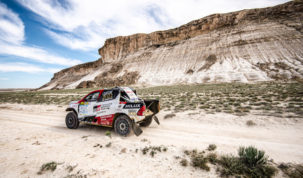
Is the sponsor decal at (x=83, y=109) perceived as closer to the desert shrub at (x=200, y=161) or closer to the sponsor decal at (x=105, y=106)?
the sponsor decal at (x=105, y=106)

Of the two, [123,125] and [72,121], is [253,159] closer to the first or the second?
[123,125]

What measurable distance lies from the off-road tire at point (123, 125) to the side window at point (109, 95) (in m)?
0.95

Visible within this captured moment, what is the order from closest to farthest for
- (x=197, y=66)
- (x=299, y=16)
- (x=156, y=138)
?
(x=156, y=138), (x=299, y=16), (x=197, y=66)

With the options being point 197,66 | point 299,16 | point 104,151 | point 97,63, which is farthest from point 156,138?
point 97,63

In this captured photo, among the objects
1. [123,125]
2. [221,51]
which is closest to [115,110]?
[123,125]

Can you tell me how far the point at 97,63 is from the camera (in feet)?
304

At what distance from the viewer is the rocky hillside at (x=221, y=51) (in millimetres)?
36625

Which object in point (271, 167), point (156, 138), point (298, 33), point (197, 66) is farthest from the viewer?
point (197, 66)

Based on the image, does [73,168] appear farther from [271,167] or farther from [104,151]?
[271,167]

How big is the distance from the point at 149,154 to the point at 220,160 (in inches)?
78.3

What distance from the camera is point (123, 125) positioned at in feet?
18.3

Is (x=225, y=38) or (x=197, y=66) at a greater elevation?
(x=225, y=38)

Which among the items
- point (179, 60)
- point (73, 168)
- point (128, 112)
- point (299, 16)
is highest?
point (299, 16)

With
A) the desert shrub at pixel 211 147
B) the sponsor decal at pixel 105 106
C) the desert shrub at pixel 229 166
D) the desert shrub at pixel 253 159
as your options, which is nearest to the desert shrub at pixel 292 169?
the desert shrub at pixel 253 159
